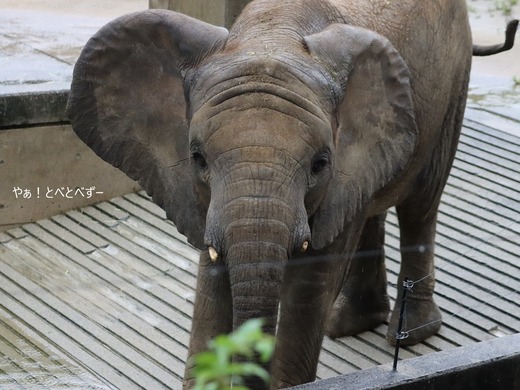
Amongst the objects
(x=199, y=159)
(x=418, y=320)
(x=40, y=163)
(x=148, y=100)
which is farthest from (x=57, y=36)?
(x=199, y=159)

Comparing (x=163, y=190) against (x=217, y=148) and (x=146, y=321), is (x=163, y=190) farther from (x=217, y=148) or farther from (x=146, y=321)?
(x=146, y=321)

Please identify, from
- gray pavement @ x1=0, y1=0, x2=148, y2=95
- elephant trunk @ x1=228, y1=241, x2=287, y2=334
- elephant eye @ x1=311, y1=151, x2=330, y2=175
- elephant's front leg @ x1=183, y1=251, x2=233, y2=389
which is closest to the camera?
elephant trunk @ x1=228, y1=241, x2=287, y2=334

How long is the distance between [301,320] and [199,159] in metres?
0.83

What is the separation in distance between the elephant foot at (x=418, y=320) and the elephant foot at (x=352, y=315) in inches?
3.9

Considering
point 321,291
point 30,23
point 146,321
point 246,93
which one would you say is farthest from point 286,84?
point 30,23

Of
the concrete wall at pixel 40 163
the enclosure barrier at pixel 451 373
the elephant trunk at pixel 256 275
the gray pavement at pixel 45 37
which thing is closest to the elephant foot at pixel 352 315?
the enclosure barrier at pixel 451 373

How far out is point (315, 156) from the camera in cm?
371

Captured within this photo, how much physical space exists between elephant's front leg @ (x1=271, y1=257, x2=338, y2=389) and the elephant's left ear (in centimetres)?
31

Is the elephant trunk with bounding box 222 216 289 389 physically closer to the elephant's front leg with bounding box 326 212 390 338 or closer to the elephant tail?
the elephant's front leg with bounding box 326 212 390 338

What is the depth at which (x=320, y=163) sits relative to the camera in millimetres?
3746

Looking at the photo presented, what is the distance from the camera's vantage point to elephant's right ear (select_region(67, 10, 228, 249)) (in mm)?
4012

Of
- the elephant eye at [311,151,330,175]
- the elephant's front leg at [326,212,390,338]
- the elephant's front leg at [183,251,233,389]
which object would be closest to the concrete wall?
the elephant's front leg at [326,212,390,338]

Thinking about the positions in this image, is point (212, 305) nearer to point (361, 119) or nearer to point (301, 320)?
point (301, 320)

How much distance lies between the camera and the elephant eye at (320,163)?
3.72m
